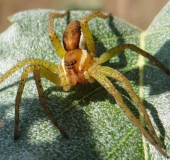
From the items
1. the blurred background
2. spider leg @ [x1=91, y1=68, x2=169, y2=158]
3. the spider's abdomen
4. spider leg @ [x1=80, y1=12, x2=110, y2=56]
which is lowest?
→ spider leg @ [x1=91, y1=68, x2=169, y2=158]

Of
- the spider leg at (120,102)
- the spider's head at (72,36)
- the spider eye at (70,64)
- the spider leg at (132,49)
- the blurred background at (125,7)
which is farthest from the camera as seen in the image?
the blurred background at (125,7)

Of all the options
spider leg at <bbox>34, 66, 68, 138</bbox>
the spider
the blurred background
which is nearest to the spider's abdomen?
the spider

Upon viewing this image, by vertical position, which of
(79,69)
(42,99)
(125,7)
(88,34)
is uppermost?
(125,7)

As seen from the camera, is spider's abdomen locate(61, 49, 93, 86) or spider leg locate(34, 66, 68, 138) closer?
spider leg locate(34, 66, 68, 138)

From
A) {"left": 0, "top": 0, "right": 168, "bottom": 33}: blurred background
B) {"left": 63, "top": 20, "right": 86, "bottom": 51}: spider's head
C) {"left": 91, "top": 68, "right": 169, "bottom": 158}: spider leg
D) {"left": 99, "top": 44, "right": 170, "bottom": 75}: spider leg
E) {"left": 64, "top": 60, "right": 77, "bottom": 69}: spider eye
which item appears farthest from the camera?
{"left": 0, "top": 0, "right": 168, "bottom": 33}: blurred background

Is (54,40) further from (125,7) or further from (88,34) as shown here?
(125,7)

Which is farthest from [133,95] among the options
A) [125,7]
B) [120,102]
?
[125,7]

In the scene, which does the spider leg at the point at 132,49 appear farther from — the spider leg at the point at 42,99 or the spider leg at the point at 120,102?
the spider leg at the point at 42,99

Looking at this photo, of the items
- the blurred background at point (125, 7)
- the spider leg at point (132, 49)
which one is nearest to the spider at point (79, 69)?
the spider leg at point (132, 49)

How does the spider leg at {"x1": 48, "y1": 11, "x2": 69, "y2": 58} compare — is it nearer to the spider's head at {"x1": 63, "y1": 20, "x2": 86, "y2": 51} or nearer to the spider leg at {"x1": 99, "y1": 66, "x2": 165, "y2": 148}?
the spider's head at {"x1": 63, "y1": 20, "x2": 86, "y2": 51}
